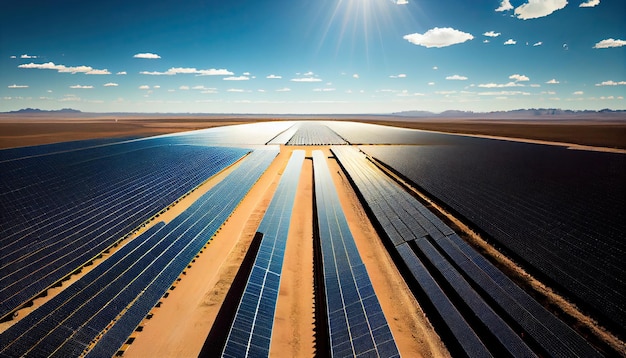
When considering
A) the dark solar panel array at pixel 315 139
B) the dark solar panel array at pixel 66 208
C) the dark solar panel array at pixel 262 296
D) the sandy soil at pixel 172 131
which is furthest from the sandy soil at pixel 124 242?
the sandy soil at pixel 172 131

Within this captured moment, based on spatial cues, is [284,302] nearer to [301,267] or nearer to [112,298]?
[301,267]

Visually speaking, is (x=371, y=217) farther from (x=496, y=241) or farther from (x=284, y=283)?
(x=284, y=283)

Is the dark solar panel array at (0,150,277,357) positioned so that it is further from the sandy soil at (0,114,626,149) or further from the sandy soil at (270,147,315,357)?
the sandy soil at (0,114,626,149)

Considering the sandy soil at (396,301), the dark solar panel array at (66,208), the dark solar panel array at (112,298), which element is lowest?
the sandy soil at (396,301)

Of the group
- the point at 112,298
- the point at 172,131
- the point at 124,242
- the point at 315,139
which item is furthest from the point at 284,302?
the point at 172,131

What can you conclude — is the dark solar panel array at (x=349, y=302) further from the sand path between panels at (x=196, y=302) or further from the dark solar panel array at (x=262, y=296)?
the sand path between panels at (x=196, y=302)

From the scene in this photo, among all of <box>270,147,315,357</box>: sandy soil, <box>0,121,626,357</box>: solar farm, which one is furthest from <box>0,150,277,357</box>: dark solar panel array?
<box>270,147,315,357</box>: sandy soil
